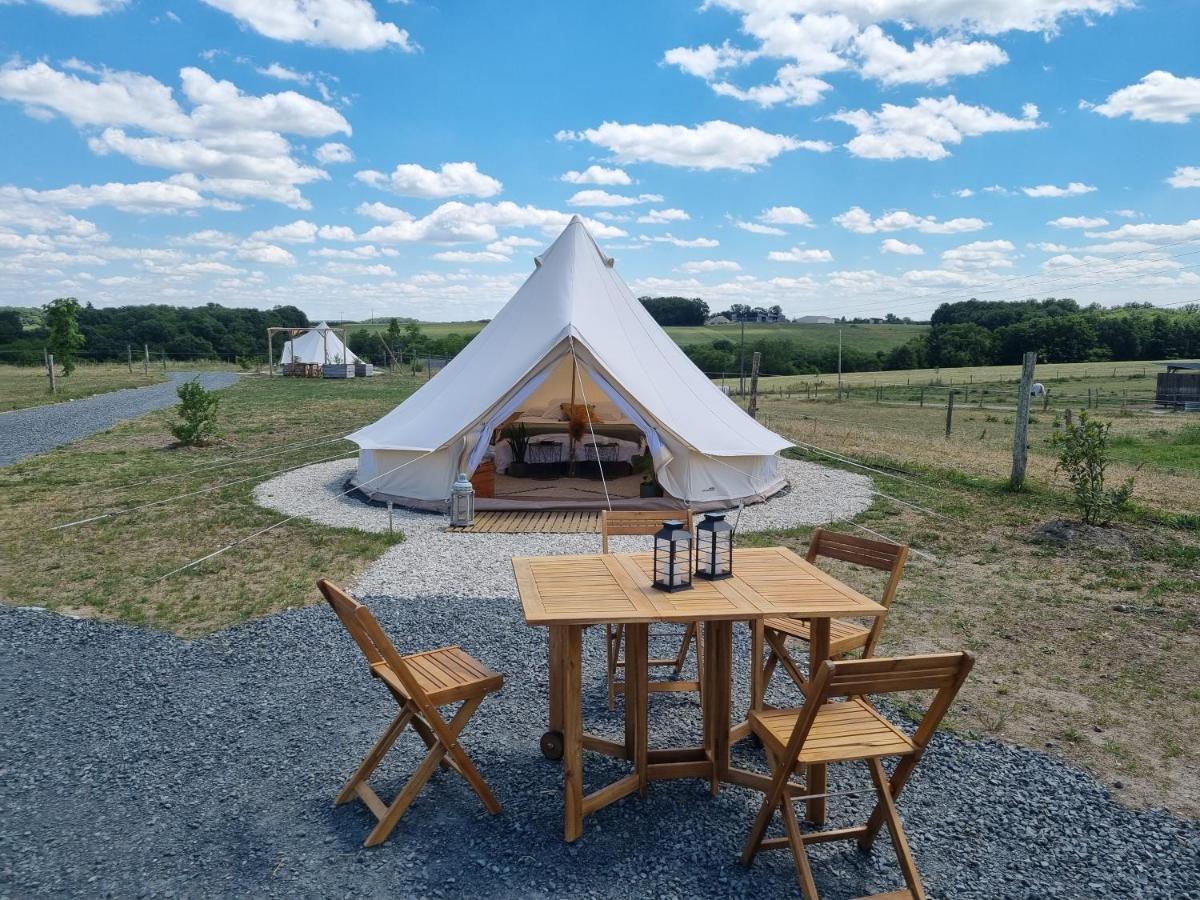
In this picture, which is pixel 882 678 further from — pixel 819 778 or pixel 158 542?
pixel 158 542

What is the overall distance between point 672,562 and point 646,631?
11.6 inches

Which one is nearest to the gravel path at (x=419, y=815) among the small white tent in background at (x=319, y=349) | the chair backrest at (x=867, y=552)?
the chair backrest at (x=867, y=552)

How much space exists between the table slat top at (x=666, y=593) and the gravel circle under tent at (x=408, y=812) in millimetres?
836

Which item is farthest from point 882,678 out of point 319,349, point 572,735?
point 319,349

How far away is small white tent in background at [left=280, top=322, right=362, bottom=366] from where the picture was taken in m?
35.4

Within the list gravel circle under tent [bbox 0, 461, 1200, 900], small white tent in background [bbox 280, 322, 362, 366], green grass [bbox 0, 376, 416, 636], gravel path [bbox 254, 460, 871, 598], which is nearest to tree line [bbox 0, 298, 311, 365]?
small white tent in background [bbox 280, 322, 362, 366]

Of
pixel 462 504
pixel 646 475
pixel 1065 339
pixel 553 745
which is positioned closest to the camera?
pixel 553 745

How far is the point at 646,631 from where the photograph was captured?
129 inches

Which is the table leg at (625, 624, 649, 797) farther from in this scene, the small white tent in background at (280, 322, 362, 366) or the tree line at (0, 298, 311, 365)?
the tree line at (0, 298, 311, 365)

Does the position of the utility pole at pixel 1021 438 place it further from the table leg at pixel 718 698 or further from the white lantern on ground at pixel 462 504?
the table leg at pixel 718 698

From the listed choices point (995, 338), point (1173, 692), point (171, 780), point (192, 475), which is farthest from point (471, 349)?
point (995, 338)

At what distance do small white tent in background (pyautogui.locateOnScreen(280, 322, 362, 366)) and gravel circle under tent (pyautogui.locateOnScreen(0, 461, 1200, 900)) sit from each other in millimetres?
32147

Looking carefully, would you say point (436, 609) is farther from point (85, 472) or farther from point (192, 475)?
point (85, 472)

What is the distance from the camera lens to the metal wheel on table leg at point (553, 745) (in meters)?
3.60
